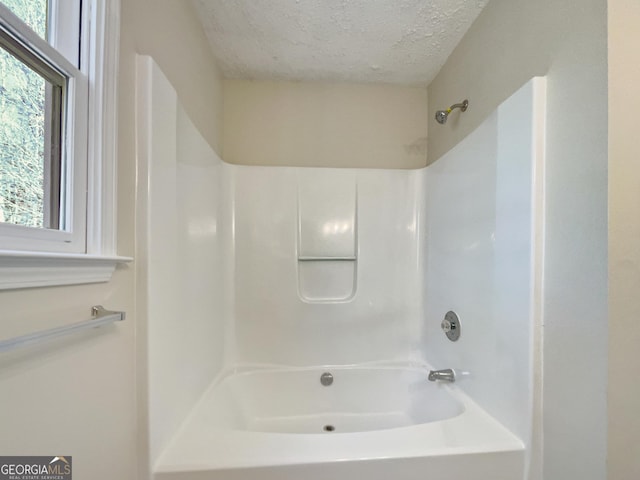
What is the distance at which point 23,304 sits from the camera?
1.76 ft

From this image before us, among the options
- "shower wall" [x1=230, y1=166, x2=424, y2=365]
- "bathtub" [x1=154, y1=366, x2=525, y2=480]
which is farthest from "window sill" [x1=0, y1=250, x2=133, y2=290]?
"shower wall" [x1=230, y1=166, x2=424, y2=365]

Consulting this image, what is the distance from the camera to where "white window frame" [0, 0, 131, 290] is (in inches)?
27.0

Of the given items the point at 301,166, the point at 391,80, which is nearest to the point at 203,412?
the point at 301,166

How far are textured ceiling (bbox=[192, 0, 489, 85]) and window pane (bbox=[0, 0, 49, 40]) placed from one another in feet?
2.91

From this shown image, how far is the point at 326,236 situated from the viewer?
194 centimetres

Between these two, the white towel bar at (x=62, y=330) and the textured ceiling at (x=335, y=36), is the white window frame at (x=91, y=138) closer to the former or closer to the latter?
the white towel bar at (x=62, y=330)

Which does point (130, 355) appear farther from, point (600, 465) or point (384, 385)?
point (384, 385)

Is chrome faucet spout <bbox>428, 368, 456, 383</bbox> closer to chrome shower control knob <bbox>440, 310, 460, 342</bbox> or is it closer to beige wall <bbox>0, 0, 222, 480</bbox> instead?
chrome shower control knob <bbox>440, 310, 460, 342</bbox>

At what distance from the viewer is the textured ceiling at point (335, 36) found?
1372 mm

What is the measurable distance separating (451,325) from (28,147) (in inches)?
66.4

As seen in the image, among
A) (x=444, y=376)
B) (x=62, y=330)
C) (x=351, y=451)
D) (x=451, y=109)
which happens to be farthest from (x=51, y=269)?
(x=451, y=109)

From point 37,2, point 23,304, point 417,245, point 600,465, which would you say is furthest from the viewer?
point 417,245

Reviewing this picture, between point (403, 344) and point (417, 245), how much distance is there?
25.8 inches

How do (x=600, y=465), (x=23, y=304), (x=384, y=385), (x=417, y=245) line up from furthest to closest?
1. (x=417, y=245)
2. (x=384, y=385)
3. (x=600, y=465)
4. (x=23, y=304)
